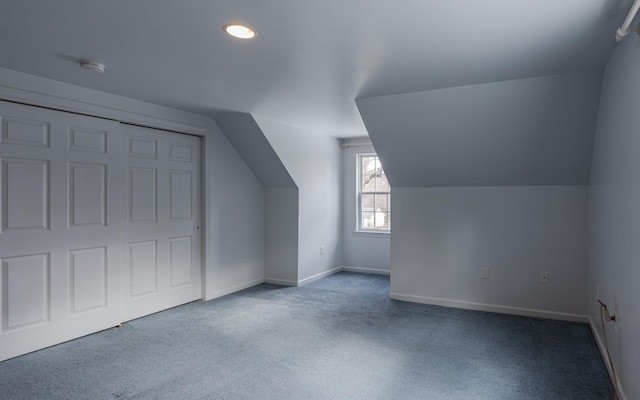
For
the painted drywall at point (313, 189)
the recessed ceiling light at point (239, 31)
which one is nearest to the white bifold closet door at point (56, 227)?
the painted drywall at point (313, 189)

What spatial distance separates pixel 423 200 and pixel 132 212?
3.14m

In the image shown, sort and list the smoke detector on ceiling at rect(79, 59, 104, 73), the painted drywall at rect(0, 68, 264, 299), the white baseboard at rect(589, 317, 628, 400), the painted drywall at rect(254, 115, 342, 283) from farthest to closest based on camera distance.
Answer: the painted drywall at rect(254, 115, 342, 283) < the painted drywall at rect(0, 68, 264, 299) < the smoke detector on ceiling at rect(79, 59, 104, 73) < the white baseboard at rect(589, 317, 628, 400)

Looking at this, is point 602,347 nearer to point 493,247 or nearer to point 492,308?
point 492,308

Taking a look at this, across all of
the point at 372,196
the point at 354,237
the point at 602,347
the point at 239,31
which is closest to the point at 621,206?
the point at 602,347

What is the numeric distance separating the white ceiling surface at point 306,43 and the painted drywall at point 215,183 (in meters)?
0.19

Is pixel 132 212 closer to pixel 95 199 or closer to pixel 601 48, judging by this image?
pixel 95 199

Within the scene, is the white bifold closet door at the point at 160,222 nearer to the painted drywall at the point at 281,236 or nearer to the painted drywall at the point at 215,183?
the painted drywall at the point at 215,183

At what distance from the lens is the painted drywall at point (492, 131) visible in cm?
321

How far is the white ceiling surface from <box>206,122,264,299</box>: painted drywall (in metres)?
1.36

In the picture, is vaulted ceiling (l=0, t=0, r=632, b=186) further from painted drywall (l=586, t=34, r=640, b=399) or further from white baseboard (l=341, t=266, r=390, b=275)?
white baseboard (l=341, t=266, r=390, b=275)

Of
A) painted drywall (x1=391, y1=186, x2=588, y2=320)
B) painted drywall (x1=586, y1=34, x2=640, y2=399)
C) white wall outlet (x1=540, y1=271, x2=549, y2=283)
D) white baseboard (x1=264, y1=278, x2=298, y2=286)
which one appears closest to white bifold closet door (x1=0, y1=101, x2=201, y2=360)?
white baseboard (x1=264, y1=278, x2=298, y2=286)

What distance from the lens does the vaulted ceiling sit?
2029 millimetres

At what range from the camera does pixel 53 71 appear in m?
3.00

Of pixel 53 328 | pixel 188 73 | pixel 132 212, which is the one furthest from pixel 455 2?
pixel 53 328
